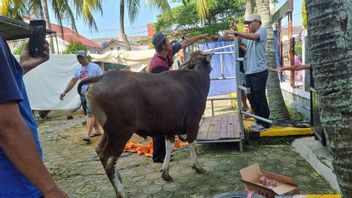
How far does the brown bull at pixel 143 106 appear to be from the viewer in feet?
14.8

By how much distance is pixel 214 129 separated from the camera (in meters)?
6.93

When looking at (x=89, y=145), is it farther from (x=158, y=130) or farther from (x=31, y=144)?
(x=31, y=144)

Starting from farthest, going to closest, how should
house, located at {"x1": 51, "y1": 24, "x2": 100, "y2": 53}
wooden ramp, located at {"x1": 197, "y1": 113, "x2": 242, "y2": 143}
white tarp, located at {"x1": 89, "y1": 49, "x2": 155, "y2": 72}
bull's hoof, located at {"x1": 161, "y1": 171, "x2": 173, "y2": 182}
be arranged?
house, located at {"x1": 51, "y1": 24, "x2": 100, "y2": 53}, white tarp, located at {"x1": 89, "y1": 49, "x2": 155, "y2": 72}, wooden ramp, located at {"x1": 197, "y1": 113, "x2": 242, "y2": 143}, bull's hoof, located at {"x1": 161, "y1": 171, "x2": 173, "y2": 182}

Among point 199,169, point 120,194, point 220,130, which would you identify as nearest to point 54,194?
point 120,194

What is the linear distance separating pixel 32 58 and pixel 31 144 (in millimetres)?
1124

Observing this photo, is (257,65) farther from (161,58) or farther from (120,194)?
(120,194)

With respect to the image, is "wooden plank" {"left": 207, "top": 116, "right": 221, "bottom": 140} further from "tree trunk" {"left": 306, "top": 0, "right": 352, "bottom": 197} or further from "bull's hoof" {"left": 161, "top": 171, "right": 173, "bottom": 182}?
"tree trunk" {"left": 306, "top": 0, "right": 352, "bottom": 197}

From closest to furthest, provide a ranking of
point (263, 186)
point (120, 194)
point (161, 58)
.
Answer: point (263, 186) < point (120, 194) < point (161, 58)

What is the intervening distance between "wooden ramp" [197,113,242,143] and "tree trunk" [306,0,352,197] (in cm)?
389

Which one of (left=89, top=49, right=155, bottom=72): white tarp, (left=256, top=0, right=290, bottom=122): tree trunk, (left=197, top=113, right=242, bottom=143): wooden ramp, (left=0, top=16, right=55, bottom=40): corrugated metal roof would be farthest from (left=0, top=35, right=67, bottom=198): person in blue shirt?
(left=89, top=49, right=155, bottom=72): white tarp

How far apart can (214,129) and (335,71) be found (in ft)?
16.2

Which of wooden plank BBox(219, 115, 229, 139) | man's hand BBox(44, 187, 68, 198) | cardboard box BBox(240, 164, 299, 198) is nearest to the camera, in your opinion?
man's hand BBox(44, 187, 68, 198)

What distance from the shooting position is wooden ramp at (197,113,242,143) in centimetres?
614

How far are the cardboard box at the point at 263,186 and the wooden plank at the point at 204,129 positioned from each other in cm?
258
